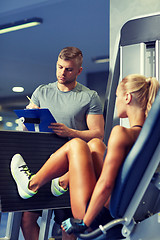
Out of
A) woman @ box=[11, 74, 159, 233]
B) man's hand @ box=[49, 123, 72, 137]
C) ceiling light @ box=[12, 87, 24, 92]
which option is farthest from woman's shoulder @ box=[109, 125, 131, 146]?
ceiling light @ box=[12, 87, 24, 92]

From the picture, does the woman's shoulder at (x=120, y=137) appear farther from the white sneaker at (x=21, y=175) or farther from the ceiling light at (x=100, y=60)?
the ceiling light at (x=100, y=60)

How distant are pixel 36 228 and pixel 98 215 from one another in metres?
1.00

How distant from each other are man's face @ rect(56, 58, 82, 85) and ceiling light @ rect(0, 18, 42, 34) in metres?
3.06

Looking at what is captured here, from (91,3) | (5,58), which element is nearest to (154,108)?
(91,3)

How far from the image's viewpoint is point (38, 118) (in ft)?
6.93

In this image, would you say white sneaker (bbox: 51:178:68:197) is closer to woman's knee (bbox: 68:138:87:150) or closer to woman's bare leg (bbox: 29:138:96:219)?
woman's bare leg (bbox: 29:138:96:219)

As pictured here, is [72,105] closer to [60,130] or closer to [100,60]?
[60,130]

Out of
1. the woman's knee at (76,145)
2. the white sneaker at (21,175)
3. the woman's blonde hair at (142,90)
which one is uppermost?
the woman's blonde hair at (142,90)

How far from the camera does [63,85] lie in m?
2.51

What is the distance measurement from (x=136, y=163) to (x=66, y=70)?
1191 mm

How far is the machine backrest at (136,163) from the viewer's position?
1.36 meters

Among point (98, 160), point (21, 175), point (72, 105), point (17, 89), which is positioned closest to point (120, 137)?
point (98, 160)

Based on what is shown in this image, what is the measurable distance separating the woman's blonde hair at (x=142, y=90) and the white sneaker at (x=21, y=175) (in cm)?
64

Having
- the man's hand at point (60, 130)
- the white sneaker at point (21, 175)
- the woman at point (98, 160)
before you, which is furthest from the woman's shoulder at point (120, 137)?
the man's hand at point (60, 130)
